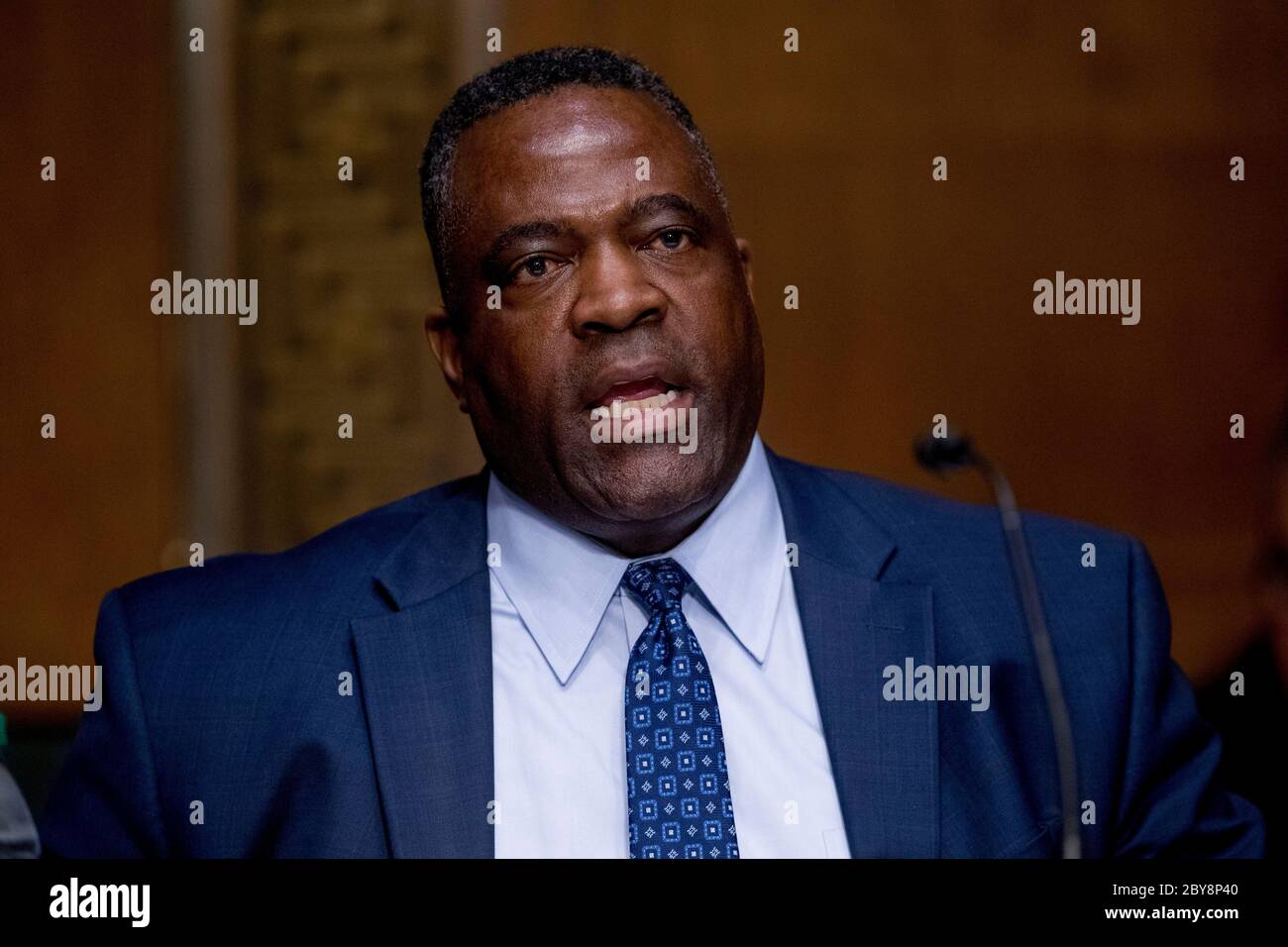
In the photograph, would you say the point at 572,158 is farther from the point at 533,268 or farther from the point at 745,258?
the point at 745,258

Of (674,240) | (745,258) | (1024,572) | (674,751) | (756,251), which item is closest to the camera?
(1024,572)

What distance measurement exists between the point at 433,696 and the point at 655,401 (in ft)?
1.34

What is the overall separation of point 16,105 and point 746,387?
5.94 ft

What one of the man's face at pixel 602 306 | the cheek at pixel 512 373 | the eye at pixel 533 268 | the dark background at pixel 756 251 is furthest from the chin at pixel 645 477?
the dark background at pixel 756 251

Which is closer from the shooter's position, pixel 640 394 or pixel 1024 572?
pixel 1024 572

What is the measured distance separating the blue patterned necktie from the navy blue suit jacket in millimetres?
129

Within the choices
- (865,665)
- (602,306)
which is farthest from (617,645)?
(602,306)

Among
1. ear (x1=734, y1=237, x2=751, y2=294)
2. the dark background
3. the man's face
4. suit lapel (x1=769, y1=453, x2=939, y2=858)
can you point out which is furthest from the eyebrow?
the dark background

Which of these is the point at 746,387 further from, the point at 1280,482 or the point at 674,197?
the point at 1280,482

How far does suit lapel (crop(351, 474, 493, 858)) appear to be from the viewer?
158cm

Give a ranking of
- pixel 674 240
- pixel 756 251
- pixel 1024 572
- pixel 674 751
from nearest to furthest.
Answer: pixel 1024 572, pixel 674 751, pixel 674 240, pixel 756 251

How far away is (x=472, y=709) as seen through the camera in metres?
1.63

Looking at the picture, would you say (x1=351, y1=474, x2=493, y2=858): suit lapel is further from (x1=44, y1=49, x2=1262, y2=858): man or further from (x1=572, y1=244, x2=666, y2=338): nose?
(x1=572, y1=244, x2=666, y2=338): nose

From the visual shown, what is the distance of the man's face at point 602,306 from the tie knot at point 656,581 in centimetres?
5
